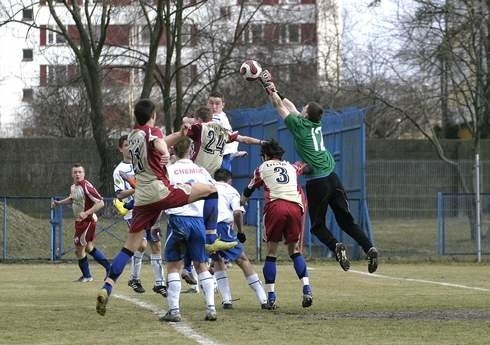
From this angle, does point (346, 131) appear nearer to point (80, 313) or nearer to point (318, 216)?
point (318, 216)

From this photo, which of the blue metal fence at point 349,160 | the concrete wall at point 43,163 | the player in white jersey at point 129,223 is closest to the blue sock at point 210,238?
the player in white jersey at point 129,223

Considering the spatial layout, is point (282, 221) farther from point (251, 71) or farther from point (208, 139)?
point (251, 71)

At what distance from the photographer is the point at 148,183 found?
36.7 feet

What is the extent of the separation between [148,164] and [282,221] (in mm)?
2537

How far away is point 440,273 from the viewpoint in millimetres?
21109

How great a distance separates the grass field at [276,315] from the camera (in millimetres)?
10180

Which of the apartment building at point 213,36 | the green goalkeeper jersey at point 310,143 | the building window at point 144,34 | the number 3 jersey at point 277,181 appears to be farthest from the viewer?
the building window at point 144,34

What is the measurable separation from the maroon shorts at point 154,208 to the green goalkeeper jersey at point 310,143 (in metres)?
2.52

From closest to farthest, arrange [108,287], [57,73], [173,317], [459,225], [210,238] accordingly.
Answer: [108,287] → [173,317] → [210,238] → [459,225] → [57,73]

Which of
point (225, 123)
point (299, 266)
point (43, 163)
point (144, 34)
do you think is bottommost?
point (299, 266)

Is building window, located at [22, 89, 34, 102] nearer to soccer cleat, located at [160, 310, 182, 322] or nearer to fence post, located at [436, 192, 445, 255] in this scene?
fence post, located at [436, 192, 445, 255]

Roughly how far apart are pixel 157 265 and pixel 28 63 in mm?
74841

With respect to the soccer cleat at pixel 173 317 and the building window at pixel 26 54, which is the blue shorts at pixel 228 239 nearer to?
the soccer cleat at pixel 173 317

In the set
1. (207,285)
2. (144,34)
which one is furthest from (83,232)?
(144,34)
